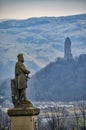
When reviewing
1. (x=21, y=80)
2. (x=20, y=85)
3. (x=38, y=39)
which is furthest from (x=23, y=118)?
(x=38, y=39)

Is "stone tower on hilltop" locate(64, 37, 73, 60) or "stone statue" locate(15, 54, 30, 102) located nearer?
"stone statue" locate(15, 54, 30, 102)

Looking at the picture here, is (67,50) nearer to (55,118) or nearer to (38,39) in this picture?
(38,39)

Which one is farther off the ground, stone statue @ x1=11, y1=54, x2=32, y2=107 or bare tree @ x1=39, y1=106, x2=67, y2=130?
stone statue @ x1=11, y1=54, x2=32, y2=107

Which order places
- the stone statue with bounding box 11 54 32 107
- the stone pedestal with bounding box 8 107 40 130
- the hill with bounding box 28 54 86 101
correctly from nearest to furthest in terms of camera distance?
1. the stone pedestal with bounding box 8 107 40 130
2. the stone statue with bounding box 11 54 32 107
3. the hill with bounding box 28 54 86 101

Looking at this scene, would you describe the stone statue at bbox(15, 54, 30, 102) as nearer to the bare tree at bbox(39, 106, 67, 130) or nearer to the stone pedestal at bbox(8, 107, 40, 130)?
the stone pedestal at bbox(8, 107, 40, 130)

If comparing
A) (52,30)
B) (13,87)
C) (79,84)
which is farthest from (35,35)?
(13,87)

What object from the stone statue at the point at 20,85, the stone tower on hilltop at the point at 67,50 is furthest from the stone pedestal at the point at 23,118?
the stone tower on hilltop at the point at 67,50

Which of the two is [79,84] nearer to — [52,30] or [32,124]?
[52,30]

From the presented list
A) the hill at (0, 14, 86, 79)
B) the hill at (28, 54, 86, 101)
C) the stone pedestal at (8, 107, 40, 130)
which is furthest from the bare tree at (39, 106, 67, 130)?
the stone pedestal at (8, 107, 40, 130)
